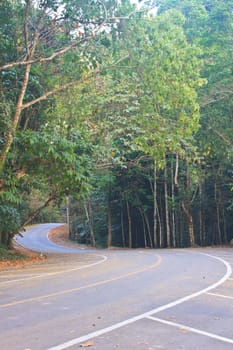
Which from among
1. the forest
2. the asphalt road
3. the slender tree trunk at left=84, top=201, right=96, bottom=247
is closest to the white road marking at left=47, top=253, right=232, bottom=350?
the asphalt road

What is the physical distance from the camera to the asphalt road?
5.23 metres

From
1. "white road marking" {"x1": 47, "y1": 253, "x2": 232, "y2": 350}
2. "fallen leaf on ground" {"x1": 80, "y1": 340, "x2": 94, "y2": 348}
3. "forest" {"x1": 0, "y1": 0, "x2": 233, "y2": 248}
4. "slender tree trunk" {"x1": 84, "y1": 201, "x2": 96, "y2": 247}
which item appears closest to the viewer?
"fallen leaf on ground" {"x1": 80, "y1": 340, "x2": 94, "y2": 348}

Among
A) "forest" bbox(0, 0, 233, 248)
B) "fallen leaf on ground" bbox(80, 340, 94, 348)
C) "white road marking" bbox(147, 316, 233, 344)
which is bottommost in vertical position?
"white road marking" bbox(147, 316, 233, 344)

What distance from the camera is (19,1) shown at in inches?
535

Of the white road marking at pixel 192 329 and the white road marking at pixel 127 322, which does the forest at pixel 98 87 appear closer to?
the white road marking at pixel 127 322

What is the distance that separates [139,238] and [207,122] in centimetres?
1946

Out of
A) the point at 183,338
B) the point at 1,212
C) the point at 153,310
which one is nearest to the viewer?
the point at 183,338

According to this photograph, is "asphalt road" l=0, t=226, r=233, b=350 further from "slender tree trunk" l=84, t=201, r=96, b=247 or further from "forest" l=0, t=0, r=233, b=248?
"slender tree trunk" l=84, t=201, r=96, b=247

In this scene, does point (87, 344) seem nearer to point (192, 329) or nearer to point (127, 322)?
point (127, 322)

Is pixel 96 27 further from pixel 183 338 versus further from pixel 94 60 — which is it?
pixel 183 338

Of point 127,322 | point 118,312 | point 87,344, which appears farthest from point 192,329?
point 87,344

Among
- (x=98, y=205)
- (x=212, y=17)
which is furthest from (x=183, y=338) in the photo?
(x=98, y=205)

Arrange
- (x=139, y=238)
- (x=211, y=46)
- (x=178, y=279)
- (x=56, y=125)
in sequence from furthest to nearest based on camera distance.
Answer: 1. (x=139, y=238)
2. (x=211, y=46)
3. (x=56, y=125)
4. (x=178, y=279)

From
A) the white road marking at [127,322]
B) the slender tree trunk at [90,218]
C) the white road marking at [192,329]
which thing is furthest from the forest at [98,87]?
the slender tree trunk at [90,218]
